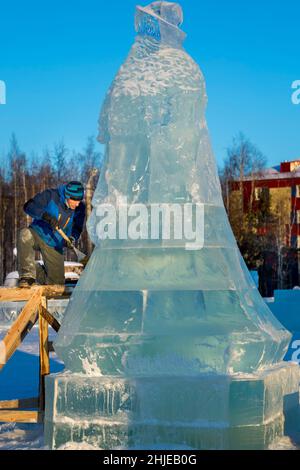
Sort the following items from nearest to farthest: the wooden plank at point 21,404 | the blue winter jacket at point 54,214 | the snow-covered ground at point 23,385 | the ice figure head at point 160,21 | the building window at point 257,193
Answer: the ice figure head at point 160,21
the snow-covered ground at point 23,385
the wooden plank at point 21,404
the blue winter jacket at point 54,214
the building window at point 257,193

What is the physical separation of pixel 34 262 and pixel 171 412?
2.21m

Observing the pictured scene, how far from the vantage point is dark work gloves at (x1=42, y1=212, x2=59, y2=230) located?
608 cm

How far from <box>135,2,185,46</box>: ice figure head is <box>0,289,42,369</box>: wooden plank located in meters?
2.12

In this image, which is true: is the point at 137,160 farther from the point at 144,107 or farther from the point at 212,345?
the point at 212,345

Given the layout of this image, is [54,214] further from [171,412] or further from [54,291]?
[171,412]

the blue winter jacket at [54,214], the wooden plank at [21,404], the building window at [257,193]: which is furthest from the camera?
the building window at [257,193]

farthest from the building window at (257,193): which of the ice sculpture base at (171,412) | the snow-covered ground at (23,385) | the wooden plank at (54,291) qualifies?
the ice sculpture base at (171,412)

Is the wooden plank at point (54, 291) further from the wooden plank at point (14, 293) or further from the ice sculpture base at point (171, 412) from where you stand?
the ice sculpture base at point (171, 412)

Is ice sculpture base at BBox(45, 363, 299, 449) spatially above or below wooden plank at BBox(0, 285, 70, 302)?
below

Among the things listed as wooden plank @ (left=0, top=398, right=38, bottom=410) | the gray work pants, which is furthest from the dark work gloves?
wooden plank @ (left=0, top=398, right=38, bottom=410)

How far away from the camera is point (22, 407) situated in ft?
19.5

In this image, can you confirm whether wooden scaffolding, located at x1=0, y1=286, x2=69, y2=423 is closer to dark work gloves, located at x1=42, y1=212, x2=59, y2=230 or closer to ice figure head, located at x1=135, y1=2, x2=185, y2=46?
dark work gloves, located at x1=42, y1=212, x2=59, y2=230

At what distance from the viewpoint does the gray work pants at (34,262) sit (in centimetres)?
597

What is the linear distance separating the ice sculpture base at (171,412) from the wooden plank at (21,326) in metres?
1.17
